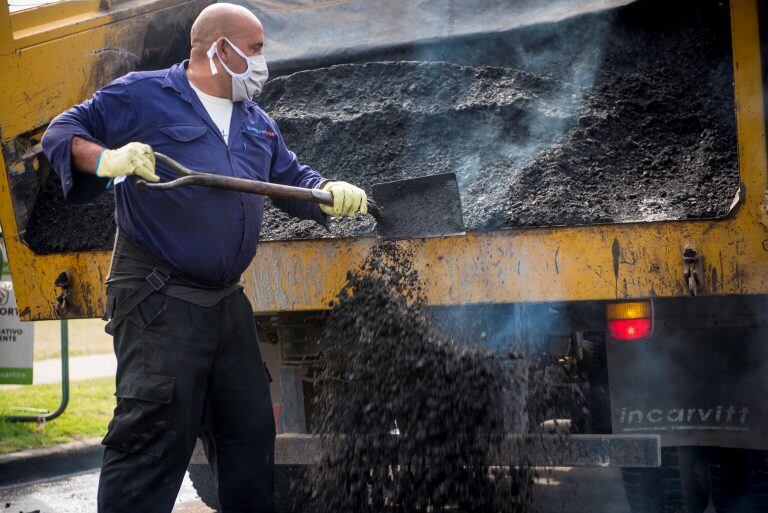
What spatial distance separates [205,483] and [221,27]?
216 cm

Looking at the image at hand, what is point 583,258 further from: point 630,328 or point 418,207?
point 418,207

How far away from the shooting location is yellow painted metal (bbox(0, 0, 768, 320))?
2.81m

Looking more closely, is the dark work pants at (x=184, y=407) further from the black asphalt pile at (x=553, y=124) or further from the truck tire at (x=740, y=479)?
the truck tire at (x=740, y=479)

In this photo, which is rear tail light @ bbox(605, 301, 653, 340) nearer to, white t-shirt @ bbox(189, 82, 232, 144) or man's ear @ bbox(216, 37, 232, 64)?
white t-shirt @ bbox(189, 82, 232, 144)

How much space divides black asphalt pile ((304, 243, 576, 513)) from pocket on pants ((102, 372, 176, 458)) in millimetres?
650

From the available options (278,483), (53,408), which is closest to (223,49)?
(278,483)

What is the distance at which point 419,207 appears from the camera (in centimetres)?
308

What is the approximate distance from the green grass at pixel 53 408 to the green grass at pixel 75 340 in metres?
2.48

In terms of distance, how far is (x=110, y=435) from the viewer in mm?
2533

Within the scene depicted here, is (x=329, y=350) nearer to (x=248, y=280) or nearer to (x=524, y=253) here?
(x=248, y=280)

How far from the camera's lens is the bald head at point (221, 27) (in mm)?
2828

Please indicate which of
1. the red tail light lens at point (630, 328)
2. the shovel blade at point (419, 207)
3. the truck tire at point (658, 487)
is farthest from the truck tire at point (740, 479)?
the shovel blade at point (419, 207)

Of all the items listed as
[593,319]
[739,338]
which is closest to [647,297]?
[593,319]

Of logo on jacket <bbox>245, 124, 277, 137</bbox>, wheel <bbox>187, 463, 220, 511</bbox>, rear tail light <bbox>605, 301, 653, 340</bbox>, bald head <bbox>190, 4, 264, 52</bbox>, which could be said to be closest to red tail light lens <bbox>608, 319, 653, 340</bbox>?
rear tail light <bbox>605, 301, 653, 340</bbox>
